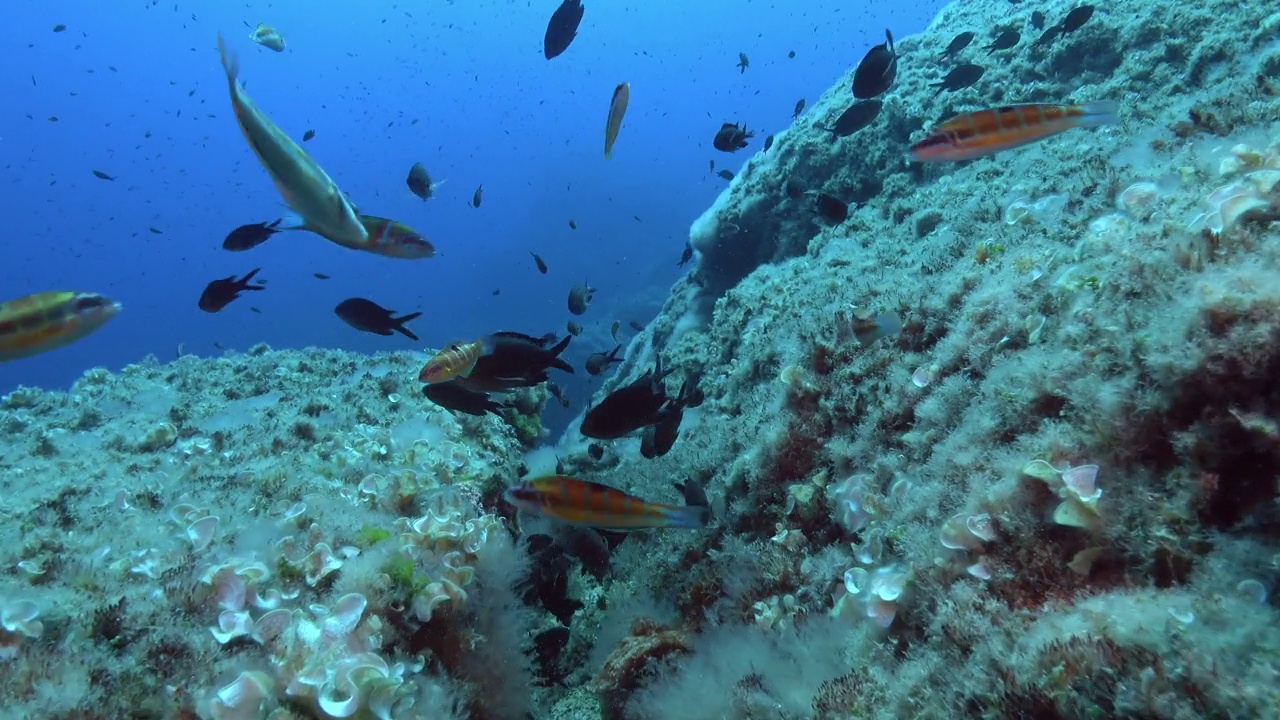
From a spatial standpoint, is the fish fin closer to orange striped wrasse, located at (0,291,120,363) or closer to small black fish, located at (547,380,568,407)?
orange striped wrasse, located at (0,291,120,363)

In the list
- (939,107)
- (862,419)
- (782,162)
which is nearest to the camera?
(862,419)

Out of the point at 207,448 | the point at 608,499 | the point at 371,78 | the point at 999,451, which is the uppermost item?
the point at 371,78

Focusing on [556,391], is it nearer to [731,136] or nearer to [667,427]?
[667,427]

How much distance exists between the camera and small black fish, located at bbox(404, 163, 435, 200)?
684 cm

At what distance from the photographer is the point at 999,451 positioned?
7.99 ft

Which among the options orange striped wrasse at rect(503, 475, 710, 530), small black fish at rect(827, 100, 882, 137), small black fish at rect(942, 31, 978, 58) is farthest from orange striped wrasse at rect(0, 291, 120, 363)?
small black fish at rect(942, 31, 978, 58)

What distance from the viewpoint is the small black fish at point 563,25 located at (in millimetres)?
5129

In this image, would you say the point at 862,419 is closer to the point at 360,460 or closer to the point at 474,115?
the point at 360,460

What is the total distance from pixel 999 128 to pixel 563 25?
12.5 feet

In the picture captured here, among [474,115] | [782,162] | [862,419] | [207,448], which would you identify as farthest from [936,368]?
[474,115]

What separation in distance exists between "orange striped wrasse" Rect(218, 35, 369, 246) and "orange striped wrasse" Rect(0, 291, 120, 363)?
5.89ft

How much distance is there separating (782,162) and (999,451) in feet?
29.2

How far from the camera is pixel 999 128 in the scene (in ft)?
11.1

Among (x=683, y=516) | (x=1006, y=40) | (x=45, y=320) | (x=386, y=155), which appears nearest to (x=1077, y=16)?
(x=1006, y=40)
